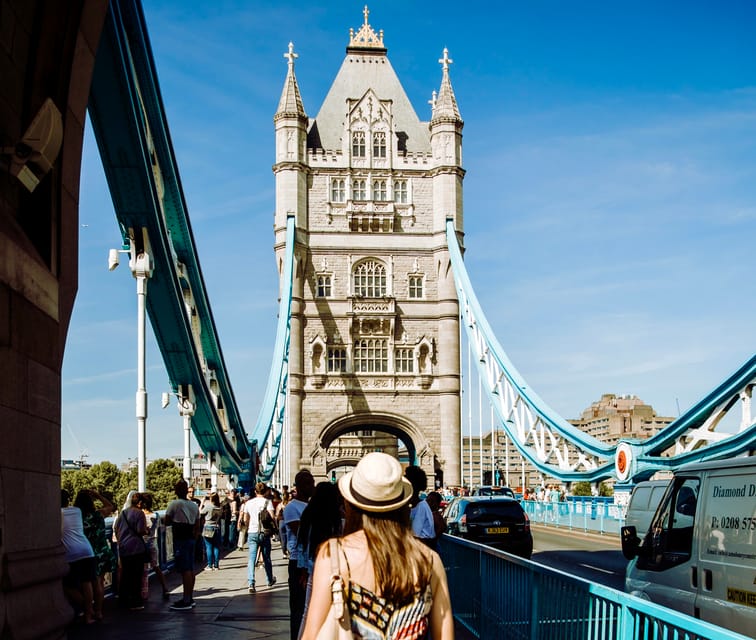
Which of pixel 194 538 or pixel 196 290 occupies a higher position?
pixel 196 290

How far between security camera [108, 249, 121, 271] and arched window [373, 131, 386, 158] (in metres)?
37.0

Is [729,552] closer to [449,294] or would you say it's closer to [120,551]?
[120,551]

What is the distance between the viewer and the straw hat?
11.9 ft

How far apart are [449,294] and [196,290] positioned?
27.1m

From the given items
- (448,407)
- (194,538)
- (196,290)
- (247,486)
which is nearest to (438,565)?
(194,538)

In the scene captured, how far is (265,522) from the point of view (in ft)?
49.7

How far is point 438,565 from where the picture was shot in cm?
363

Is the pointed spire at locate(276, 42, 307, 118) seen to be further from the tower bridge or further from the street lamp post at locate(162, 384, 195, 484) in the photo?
the street lamp post at locate(162, 384, 195, 484)

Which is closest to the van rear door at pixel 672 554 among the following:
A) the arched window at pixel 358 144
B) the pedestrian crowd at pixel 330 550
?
the pedestrian crowd at pixel 330 550

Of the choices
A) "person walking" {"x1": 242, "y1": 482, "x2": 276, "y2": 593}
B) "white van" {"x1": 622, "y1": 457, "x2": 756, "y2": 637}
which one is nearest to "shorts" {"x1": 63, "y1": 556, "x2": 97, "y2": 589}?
"person walking" {"x1": 242, "y1": 482, "x2": 276, "y2": 593}

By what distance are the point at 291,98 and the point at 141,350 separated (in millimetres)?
37772

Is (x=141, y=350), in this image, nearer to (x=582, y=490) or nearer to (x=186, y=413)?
(x=186, y=413)

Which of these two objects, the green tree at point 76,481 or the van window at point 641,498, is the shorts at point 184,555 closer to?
the van window at point 641,498

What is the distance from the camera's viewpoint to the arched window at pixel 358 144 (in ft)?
168
